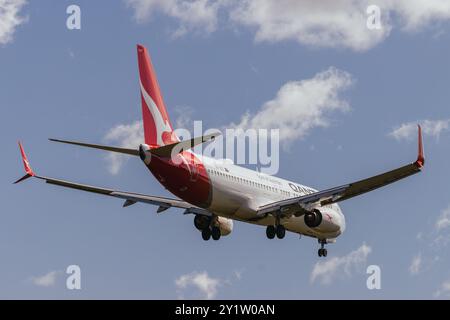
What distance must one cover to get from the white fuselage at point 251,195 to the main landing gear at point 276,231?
122 cm

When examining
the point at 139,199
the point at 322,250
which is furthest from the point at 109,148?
the point at 322,250

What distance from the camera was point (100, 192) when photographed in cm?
6003

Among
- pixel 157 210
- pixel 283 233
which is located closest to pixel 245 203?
pixel 283 233

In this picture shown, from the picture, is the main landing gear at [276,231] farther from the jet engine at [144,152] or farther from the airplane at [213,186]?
the jet engine at [144,152]

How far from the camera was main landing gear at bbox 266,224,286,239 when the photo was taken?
5947cm

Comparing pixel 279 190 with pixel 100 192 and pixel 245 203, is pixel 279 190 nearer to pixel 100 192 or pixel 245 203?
pixel 245 203

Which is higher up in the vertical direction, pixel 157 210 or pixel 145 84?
pixel 145 84

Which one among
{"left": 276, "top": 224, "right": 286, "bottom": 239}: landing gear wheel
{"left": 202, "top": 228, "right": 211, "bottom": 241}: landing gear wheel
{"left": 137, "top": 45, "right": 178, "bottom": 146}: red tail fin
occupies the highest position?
{"left": 137, "top": 45, "right": 178, "bottom": 146}: red tail fin

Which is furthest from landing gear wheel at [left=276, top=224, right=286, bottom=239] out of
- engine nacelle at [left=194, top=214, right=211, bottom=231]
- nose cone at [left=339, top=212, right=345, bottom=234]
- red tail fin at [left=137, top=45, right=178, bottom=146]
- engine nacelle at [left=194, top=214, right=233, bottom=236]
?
nose cone at [left=339, top=212, right=345, bottom=234]

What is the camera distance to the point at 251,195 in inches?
2349

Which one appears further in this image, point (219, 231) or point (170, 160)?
point (219, 231)

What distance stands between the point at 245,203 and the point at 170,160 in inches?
313

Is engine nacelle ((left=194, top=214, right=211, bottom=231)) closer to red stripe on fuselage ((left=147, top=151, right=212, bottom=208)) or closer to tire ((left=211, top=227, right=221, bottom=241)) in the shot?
tire ((left=211, top=227, right=221, bottom=241))

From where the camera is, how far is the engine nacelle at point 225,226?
63.5 meters
